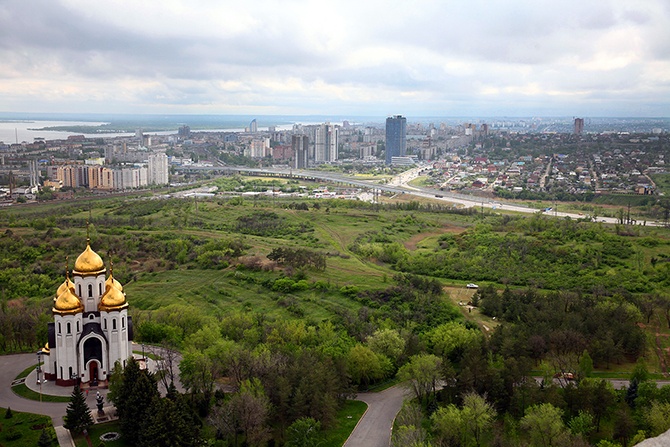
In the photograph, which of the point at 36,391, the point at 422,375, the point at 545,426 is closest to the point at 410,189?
the point at 422,375

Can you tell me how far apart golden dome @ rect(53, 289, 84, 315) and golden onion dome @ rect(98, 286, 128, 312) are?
0.86 m

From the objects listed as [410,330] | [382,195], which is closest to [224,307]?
[410,330]

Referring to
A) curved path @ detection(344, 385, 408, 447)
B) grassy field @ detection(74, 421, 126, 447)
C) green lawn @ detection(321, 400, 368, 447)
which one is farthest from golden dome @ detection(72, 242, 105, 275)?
curved path @ detection(344, 385, 408, 447)

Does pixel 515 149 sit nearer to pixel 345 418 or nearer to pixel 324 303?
pixel 324 303

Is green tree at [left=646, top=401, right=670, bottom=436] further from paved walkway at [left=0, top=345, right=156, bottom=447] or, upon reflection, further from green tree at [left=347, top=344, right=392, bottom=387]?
paved walkway at [left=0, top=345, right=156, bottom=447]

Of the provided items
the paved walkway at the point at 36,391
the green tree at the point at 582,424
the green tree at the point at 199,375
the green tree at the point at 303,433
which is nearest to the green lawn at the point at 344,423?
the green tree at the point at 303,433

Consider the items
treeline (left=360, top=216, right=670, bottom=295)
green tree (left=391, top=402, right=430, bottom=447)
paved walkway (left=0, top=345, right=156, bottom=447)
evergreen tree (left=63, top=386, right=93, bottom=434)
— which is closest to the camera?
green tree (left=391, top=402, right=430, bottom=447)

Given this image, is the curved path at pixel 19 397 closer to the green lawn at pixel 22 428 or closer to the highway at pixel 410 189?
the green lawn at pixel 22 428

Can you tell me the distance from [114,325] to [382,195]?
68.8 m

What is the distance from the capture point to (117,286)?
2447 cm

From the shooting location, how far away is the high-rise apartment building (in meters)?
102

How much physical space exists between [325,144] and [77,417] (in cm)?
12679

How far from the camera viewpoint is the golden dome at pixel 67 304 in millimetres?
23625

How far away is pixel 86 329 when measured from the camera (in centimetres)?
2403
